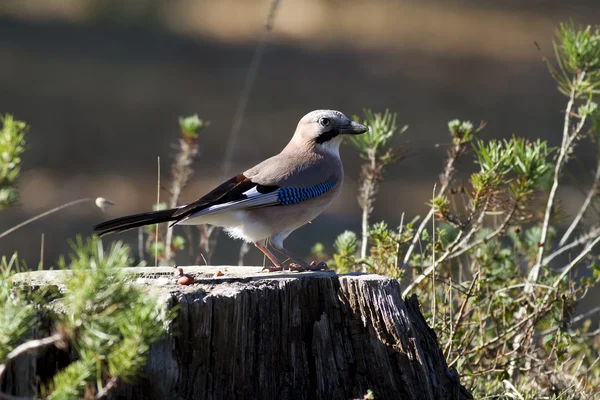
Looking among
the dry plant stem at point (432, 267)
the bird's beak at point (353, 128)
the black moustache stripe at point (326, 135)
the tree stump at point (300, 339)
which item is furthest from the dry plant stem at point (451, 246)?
the black moustache stripe at point (326, 135)

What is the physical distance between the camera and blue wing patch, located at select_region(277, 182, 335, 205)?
4449mm

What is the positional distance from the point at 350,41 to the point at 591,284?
12189 millimetres

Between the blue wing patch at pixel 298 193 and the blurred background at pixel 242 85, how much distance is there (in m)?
3.39

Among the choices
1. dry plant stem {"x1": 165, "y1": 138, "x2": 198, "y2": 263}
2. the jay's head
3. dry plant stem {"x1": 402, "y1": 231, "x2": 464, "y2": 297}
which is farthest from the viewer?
dry plant stem {"x1": 165, "y1": 138, "x2": 198, "y2": 263}

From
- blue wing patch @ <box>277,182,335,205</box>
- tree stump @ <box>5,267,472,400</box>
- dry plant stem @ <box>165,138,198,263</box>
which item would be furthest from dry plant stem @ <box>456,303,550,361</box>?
dry plant stem @ <box>165,138,198,263</box>

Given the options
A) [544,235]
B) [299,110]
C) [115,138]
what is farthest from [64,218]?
[544,235]

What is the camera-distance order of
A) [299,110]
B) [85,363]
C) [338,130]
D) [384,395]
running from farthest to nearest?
[299,110]
[338,130]
[384,395]
[85,363]

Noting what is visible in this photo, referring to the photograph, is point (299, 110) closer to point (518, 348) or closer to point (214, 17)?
point (214, 17)

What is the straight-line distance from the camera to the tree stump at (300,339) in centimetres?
341

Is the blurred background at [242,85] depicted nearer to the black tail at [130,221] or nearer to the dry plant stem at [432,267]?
the dry plant stem at [432,267]

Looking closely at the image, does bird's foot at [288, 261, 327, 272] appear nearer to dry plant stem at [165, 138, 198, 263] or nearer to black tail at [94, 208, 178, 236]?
black tail at [94, 208, 178, 236]

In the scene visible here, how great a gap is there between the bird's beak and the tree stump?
1.18 m

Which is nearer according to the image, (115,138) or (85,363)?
(85,363)

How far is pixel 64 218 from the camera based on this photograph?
946 cm
